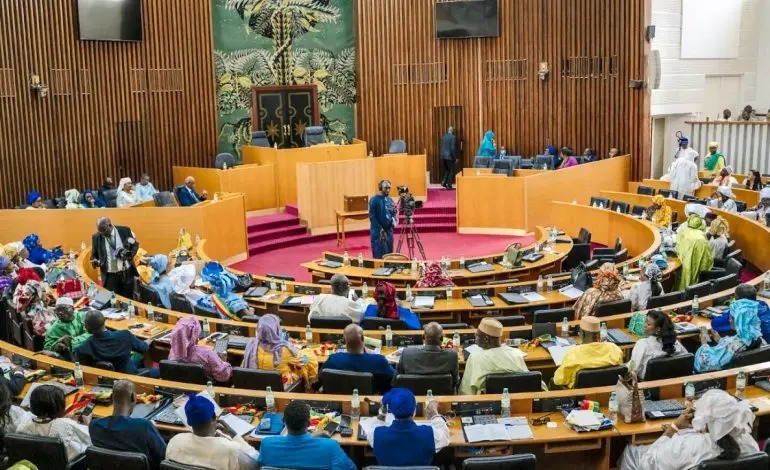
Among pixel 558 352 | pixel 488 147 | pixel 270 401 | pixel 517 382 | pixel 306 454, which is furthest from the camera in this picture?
pixel 488 147

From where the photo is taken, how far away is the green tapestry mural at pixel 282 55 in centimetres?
1948

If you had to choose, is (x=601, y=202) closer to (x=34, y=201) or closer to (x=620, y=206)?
(x=620, y=206)

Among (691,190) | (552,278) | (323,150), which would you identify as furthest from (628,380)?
A: (323,150)

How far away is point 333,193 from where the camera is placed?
16.0m

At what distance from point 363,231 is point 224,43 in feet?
20.5

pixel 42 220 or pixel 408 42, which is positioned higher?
pixel 408 42

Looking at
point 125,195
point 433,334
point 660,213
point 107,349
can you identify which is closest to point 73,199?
point 125,195

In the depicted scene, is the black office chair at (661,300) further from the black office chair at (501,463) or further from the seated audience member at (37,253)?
the seated audience member at (37,253)

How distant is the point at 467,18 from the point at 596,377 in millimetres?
14320

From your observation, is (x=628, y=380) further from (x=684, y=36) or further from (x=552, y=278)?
(x=684, y=36)

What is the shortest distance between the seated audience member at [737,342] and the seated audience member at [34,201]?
36.8ft

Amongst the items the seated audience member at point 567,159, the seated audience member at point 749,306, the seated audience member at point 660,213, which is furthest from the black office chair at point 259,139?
the seated audience member at point 749,306

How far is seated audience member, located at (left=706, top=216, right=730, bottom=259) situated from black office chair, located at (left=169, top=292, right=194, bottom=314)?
21.7 ft

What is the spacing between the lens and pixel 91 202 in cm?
1506
